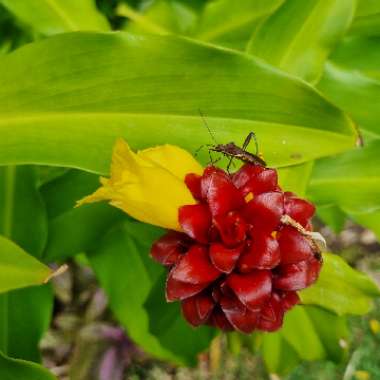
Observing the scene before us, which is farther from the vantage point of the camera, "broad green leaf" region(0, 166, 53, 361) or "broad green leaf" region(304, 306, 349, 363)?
"broad green leaf" region(304, 306, 349, 363)

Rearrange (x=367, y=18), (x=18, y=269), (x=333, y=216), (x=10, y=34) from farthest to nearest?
1. (x=333, y=216)
2. (x=10, y=34)
3. (x=367, y=18)
4. (x=18, y=269)

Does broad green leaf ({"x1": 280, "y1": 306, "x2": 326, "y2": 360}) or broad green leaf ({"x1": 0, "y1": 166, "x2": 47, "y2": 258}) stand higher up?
broad green leaf ({"x1": 0, "y1": 166, "x2": 47, "y2": 258})

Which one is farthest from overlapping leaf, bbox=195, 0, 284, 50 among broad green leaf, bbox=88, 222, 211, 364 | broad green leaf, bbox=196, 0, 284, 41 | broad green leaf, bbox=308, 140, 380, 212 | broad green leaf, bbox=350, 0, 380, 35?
broad green leaf, bbox=88, 222, 211, 364

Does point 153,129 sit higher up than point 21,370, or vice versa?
point 153,129

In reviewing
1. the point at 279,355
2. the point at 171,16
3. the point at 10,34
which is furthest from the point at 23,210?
the point at 279,355

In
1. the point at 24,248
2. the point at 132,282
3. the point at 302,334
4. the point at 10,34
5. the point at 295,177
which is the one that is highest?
the point at 10,34

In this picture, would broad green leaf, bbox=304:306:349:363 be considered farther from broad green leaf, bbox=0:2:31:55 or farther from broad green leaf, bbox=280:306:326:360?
broad green leaf, bbox=0:2:31:55

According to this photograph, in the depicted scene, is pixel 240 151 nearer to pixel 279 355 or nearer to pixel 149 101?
pixel 149 101

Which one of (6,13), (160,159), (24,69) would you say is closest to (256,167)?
(160,159)
